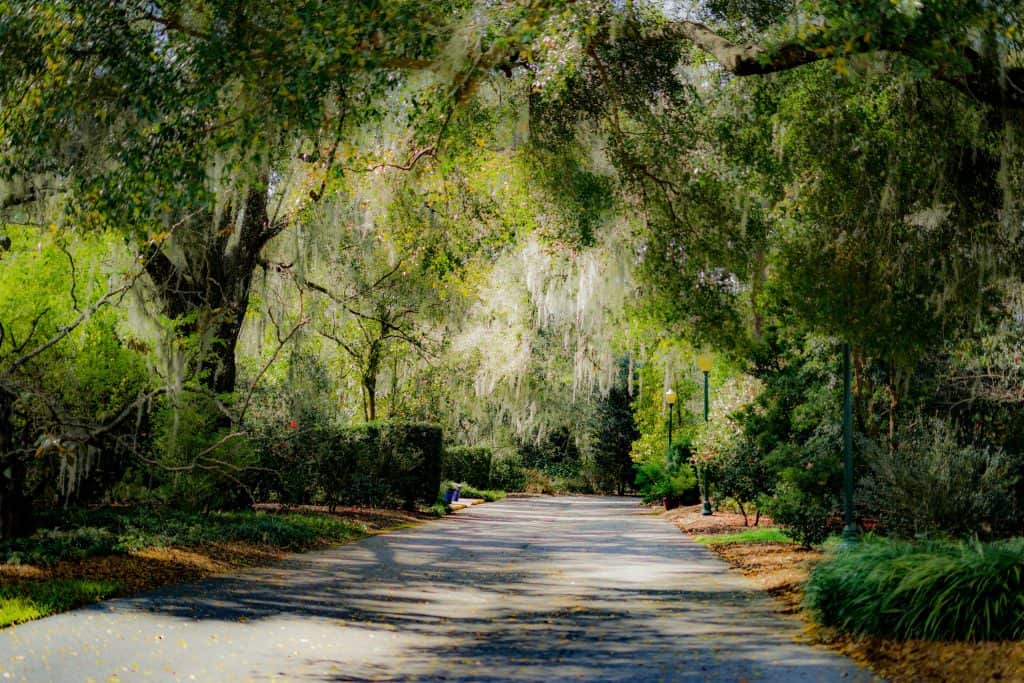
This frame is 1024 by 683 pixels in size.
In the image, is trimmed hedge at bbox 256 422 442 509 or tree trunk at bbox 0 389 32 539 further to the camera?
trimmed hedge at bbox 256 422 442 509

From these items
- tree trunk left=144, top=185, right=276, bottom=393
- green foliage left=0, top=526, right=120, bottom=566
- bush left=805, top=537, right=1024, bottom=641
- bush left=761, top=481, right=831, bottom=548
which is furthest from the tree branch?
tree trunk left=144, top=185, right=276, bottom=393

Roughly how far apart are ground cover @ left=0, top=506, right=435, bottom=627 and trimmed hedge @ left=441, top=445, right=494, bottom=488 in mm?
20382

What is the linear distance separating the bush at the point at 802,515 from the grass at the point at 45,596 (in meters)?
8.71

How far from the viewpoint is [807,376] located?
17.0 meters

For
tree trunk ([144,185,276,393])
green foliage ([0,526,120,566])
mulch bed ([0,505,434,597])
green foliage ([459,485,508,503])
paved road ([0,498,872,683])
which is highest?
tree trunk ([144,185,276,393])

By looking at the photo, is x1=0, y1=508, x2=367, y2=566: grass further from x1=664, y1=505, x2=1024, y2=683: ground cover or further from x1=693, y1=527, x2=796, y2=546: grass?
x1=664, y1=505, x2=1024, y2=683: ground cover

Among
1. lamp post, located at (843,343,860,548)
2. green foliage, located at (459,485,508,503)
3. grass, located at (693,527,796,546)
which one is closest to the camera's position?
lamp post, located at (843,343,860,548)

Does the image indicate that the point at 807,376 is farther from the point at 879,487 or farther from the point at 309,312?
the point at 309,312

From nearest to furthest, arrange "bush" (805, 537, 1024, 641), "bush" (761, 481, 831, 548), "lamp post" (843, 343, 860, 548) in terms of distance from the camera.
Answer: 1. "bush" (805, 537, 1024, 641)
2. "lamp post" (843, 343, 860, 548)
3. "bush" (761, 481, 831, 548)

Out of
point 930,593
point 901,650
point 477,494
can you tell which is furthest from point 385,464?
→ point 901,650

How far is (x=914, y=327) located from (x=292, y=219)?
976 cm

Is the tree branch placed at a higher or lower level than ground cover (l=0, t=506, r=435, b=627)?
higher

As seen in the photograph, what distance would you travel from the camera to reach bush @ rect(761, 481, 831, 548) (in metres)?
14.3

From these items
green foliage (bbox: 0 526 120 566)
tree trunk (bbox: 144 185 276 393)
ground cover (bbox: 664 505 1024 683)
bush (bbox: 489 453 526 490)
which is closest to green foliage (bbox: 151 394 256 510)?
tree trunk (bbox: 144 185 276 393)
